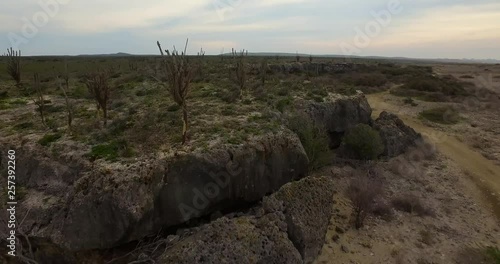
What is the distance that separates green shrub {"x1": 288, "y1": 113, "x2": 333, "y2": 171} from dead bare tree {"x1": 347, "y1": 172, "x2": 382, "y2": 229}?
6.32 ft

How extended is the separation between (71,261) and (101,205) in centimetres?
151

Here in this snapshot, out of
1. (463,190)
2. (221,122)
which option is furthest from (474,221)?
(221,122)

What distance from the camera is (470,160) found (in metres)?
19.2

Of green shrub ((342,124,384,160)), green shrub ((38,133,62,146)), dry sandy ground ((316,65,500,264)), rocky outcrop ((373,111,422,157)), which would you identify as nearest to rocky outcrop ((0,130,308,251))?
green shrub ((38,133,62,146))

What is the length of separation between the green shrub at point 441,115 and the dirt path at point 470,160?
1.19 metres

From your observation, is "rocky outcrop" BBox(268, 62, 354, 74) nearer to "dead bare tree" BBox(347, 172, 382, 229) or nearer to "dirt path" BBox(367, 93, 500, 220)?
"dirt path" BBox(367, 93, 500, 220)

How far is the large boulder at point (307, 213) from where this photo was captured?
364 inches

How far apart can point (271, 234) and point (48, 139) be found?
8.11 m

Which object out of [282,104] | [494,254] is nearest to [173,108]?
[282,104]

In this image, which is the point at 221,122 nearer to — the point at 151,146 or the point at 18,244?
the point at 151,146

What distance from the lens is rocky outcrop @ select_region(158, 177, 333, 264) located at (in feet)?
26.1

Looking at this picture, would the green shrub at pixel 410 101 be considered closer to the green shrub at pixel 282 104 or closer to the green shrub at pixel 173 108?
the green shrub at pixel 282 104

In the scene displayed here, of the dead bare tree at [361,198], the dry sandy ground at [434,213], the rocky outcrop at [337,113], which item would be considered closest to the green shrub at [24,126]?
the rocky outcrop at [337,113]

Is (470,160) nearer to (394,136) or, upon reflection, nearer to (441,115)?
(394,136)
